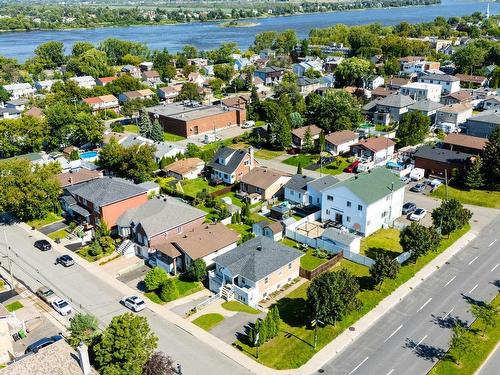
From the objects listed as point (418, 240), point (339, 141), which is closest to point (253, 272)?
point (418, 240)

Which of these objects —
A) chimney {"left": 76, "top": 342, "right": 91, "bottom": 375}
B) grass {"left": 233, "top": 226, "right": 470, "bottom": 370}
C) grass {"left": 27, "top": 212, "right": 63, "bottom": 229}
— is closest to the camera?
chimney {"left": 76, "top": 342, "right": 91, "bottom": 375}

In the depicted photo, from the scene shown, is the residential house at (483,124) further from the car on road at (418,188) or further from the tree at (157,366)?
the tree at (157,366)

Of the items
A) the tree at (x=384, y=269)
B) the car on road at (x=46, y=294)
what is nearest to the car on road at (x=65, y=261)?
the car on road at (x=46, y=294)

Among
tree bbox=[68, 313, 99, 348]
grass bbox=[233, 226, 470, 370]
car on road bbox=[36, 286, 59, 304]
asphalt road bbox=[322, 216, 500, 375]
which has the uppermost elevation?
tree bbox=[68, 313, 99, 348]

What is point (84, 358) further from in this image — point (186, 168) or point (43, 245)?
point (186, 168)

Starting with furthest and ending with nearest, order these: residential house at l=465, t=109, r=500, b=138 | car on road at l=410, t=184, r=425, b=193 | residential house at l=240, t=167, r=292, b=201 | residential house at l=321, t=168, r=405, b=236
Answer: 1. residential house at l=465, t=109, r=500, b=138
2. car on road at l=410, t=184, r=425, b=193
3. residential house at l=240, t=167, r=292, b=201
4. residential house at l=321, t=168, r=405, b=236

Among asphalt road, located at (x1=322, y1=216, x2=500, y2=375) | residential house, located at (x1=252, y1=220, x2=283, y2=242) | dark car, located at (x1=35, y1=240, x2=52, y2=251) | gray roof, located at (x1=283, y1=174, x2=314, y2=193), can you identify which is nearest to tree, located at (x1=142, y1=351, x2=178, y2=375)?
asphalt road, located at (x1=322, y1=216, x2=500, y2=375)

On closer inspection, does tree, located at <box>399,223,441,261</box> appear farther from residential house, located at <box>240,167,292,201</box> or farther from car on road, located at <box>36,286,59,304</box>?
car on road, located at <box>36,286,59,304</box>

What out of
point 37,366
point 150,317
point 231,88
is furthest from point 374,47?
point 37,366
